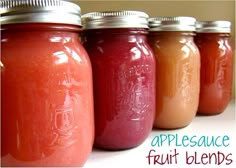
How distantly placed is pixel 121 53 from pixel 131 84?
6 centimetres

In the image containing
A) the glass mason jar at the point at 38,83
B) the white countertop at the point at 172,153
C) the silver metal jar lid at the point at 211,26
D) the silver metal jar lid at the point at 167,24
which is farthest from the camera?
the silver metal jar lid at the point at 211,26

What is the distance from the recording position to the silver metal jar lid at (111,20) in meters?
0.53

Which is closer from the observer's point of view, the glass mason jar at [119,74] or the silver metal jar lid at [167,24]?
the glass mason jar at [119,74]

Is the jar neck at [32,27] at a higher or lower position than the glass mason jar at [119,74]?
higher

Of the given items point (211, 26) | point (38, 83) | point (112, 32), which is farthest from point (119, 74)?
point (211, 26)

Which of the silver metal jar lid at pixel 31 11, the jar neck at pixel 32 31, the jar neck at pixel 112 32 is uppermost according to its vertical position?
A: the silver metal jar lid at pixel 31 11

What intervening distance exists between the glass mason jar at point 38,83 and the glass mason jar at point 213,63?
1.51ft

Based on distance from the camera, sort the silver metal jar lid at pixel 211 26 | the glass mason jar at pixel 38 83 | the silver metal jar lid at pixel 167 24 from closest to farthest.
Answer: the glass mason jar at pixel 38 83, the silver metal jar lid at pixel 167 24, the silver metal jar lid at pixel 211 26

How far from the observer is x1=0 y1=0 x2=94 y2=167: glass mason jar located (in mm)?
402

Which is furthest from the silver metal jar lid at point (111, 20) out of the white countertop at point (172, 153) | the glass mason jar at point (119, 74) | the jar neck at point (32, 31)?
the white countertop at point (172, 153)

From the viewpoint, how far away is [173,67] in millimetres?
674

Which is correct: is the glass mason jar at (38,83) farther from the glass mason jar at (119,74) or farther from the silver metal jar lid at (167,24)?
the silver metal jar lid at (167,24)

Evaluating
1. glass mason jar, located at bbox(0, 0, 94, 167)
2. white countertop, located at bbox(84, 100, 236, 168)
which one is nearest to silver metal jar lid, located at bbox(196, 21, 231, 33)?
white countertop, located at bbox(84, 100, 236, 168)

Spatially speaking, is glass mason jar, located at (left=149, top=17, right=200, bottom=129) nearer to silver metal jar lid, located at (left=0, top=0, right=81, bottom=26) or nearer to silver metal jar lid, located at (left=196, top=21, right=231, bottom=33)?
silver metal jar lid, located at (left=196, top=21, right=231, bottom=33)
